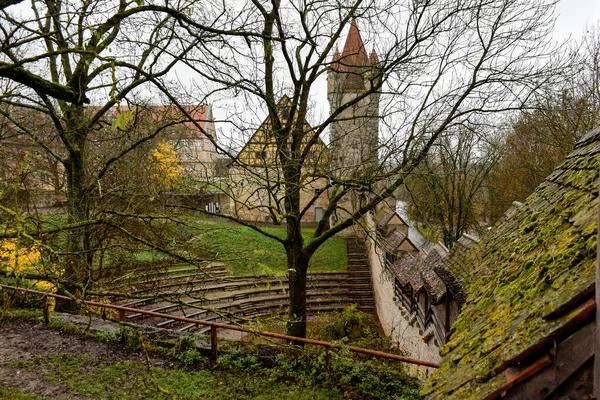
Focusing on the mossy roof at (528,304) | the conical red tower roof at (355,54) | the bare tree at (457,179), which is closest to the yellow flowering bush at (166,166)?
the conical red tower roof at (355,54)

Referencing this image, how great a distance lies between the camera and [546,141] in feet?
42.5

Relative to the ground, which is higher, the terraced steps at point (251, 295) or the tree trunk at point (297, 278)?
the tree trunk at point (297, 278)

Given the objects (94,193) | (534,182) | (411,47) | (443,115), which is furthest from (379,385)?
(534,182)

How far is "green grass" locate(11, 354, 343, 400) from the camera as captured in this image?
5680 millimetres

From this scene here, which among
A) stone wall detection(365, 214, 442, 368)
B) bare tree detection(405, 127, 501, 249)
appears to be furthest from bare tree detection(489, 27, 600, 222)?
stone wall detection(365, 214, 442, 368)

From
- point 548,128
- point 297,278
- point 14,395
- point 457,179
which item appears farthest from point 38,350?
point 457,179

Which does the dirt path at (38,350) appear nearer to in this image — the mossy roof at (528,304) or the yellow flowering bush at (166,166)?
the yellow flowering bush at (166,166)

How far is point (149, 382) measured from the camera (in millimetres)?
5805

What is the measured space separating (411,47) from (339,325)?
24.6 ft

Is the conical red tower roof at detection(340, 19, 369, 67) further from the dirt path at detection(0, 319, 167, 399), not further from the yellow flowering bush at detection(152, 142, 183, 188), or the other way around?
the dirt path at detection(0, 319, 167, 399)

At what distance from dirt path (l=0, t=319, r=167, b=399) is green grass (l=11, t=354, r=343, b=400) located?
168mm

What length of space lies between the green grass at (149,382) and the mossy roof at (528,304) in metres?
4.35

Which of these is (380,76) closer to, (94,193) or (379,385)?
(379,385)

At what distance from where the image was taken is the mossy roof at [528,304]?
120cm
